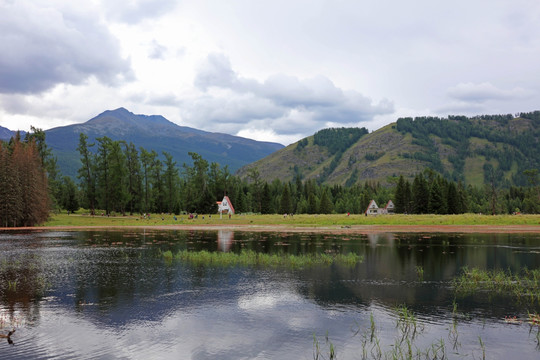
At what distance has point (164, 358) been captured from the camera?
51.4 ft

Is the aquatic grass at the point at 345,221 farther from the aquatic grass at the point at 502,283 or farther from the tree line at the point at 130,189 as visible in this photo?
the aquatic grass at the point at 502,283

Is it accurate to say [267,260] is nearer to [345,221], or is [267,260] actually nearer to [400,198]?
[345,221]

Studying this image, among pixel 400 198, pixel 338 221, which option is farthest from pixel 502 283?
pixel 400 198

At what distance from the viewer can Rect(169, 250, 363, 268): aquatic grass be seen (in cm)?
3816

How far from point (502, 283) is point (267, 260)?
67.3 ft

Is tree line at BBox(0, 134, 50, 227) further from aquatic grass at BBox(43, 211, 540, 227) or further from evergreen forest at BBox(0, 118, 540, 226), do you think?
aquatic grass at BBox(43, 211, 540, 227)

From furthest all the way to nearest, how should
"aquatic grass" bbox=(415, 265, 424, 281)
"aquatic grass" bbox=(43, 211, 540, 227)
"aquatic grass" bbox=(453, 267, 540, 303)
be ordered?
"aquatic grass" bbox=(43, 211, 540, 227), "aquatic grass" bbox=(415, 265, 424, 281), "aquatic grass" bbox=(453, 267, 540, 303)

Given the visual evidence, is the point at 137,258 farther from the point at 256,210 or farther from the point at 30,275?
the point at 256,210

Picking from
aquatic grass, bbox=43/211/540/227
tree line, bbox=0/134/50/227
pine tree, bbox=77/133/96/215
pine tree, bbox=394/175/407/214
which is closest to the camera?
tree line, bbox=0/134/50/227

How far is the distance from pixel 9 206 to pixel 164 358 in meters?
89.4

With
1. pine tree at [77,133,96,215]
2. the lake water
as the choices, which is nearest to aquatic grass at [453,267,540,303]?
the lake water

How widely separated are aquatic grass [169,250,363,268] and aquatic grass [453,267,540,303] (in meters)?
10.4

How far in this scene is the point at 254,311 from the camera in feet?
73.3

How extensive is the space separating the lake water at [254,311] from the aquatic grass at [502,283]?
2.23 feet
